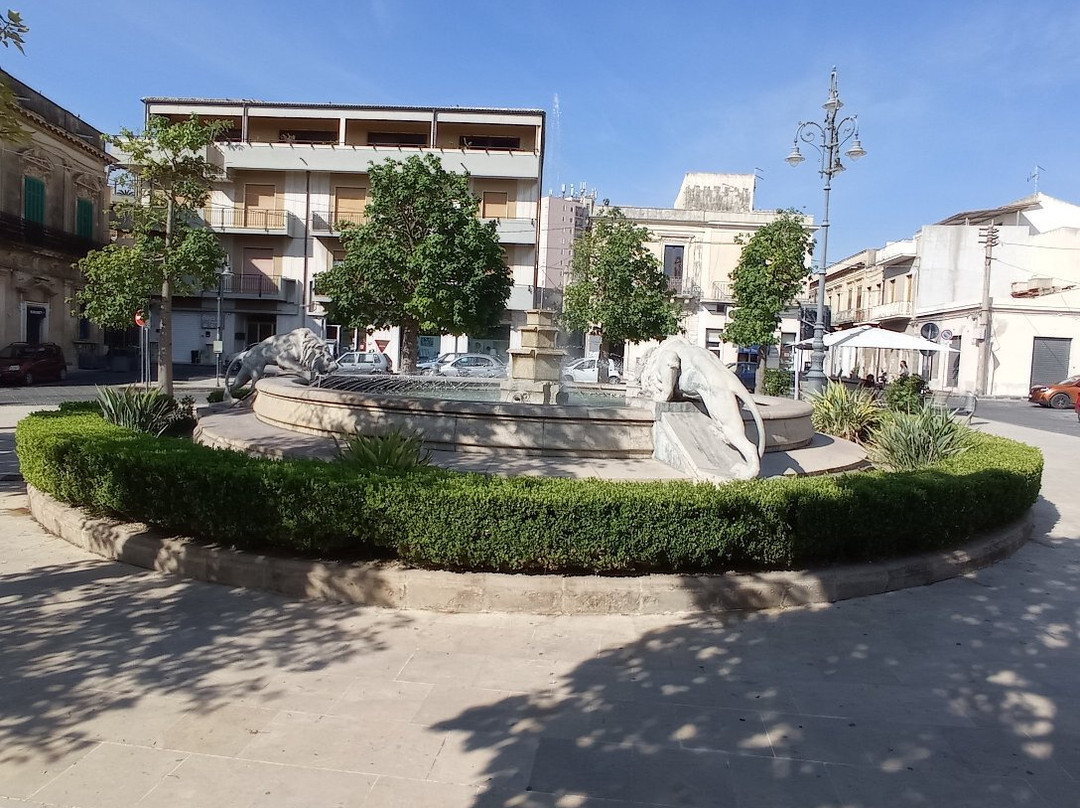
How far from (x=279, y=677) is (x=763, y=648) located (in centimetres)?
284

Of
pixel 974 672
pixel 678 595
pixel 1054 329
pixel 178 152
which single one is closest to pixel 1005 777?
pixel 974 672

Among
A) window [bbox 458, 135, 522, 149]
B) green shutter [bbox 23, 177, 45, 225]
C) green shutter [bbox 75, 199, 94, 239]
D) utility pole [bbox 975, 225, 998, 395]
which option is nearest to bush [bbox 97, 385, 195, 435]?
green shutter [bbox 23, 177, 45, 225]

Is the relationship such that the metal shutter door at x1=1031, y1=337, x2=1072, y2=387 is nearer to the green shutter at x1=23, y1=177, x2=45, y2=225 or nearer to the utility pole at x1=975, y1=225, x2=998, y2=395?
the utility pole at x1=975, y1=225, x2=998, y2=395

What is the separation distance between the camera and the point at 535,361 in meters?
11.4

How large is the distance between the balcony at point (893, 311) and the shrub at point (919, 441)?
116 feet

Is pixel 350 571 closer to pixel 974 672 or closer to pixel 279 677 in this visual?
pixel 279 677

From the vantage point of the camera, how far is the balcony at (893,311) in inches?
1622

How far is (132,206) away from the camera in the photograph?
15.9 metres

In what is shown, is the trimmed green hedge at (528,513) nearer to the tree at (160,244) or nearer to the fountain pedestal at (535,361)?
the fountain pedestal at (535,361)

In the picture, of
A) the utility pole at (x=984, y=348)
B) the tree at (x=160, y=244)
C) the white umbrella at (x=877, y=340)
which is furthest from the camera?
the utility pole at (x=984, y=348)

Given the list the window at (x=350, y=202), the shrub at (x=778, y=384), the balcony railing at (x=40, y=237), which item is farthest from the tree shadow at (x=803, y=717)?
the window at (x=350, y=202)

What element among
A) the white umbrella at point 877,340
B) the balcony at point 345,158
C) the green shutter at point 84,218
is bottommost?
the white umbrella at point 877,340

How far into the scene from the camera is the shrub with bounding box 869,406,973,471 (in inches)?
352

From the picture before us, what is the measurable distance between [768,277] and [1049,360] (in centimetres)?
1750
